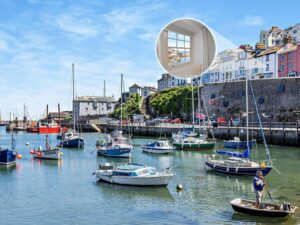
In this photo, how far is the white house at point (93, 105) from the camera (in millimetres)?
125688

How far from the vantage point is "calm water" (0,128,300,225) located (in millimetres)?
15312

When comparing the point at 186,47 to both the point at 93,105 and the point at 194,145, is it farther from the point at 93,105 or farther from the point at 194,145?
the point at 93,105

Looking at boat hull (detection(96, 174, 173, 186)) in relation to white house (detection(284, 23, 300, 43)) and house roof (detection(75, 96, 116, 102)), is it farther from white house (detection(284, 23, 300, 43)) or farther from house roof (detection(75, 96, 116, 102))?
house roof (detection(75, 96, 116, 102))

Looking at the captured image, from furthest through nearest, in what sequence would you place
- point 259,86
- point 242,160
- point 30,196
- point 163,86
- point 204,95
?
point 163,86 → point 204,95 → point 259,86 → point 242,160 → point 30,196

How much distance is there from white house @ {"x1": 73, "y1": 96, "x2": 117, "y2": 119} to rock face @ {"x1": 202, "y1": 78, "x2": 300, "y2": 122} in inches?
2351

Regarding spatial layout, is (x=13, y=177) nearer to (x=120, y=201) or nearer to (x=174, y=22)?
(x=120, y=201)

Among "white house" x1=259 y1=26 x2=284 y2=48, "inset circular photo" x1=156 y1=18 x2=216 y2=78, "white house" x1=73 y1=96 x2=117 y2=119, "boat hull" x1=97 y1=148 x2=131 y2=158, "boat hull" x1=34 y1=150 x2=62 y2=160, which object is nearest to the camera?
"inset circular photo" x1=156 y1=18 x2=216 y2=78

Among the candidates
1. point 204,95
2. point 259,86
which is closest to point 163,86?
point 204,95

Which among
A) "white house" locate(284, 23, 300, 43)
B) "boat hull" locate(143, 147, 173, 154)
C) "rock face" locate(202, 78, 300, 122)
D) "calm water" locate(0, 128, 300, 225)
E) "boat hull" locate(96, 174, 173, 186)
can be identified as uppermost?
"white house" locate(284, 23, 300, 43)

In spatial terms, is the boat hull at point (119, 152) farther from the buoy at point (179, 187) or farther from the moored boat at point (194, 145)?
the buoy at point (179, 187)

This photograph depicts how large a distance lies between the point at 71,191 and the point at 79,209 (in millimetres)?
4375

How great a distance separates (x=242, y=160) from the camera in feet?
84.1

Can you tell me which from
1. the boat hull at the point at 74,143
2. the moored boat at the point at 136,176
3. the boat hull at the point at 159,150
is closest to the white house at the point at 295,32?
the boat hull at the point at 74,143

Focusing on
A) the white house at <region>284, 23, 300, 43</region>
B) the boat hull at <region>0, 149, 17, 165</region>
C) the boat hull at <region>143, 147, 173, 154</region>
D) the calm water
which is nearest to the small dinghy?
the calm water
